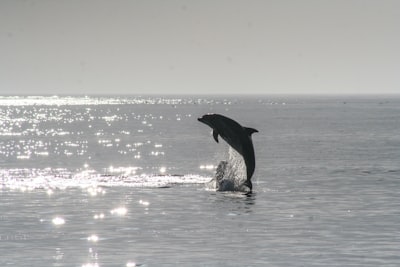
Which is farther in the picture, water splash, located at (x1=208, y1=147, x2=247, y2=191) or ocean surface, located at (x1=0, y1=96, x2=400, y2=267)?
water splash, located at (x1=208, y1=147, x2=247, y2=191)

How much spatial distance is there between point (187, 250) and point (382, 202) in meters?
14.4

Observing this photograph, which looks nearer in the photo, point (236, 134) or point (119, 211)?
point (119, 211)

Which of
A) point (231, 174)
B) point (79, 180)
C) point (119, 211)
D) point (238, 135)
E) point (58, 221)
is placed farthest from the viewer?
point (79, 180)

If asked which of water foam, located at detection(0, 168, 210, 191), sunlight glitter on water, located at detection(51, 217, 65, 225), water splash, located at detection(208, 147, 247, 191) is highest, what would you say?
water splash, located at detection(208, 147, 247, 191)

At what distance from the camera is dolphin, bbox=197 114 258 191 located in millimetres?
40688

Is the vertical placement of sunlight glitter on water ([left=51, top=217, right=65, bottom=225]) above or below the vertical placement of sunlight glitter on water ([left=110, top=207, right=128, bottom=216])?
below

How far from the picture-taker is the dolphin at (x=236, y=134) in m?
40.7

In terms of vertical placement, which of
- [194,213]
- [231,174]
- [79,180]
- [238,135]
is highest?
[238,135]

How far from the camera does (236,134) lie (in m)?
41.2

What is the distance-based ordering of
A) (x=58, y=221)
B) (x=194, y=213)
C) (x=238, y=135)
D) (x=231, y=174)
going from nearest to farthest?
(x=58, y=221) < (x=194, y=213) < (x=238, y=135) < (x=231, y=174)

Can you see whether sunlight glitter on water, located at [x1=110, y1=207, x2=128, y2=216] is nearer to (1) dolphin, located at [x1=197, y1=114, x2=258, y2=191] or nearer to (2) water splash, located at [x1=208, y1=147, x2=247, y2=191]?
(1) dolphin, located at [x1=197, y1=114, x2=258, y2=191]

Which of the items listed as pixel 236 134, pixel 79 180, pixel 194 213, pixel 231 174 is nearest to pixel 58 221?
pixel 194 213

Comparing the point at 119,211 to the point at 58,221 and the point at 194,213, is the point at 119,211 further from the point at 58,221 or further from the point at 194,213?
the point at 58,221

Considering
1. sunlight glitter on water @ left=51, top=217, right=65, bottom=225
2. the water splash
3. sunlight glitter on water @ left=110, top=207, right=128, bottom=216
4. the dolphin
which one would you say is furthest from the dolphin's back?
sunlight glitter on water @ left=51, top=217, right=65, bottom=225
